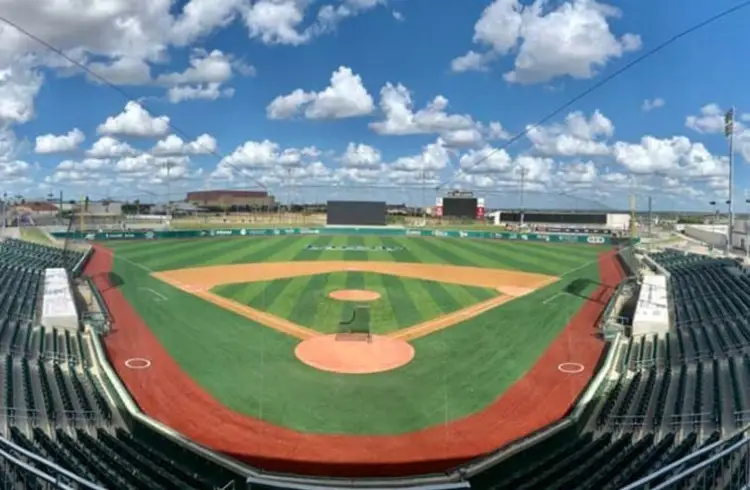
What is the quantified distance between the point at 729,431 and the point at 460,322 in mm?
14724

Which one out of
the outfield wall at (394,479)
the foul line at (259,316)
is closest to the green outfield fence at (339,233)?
the foul line at (259,316)

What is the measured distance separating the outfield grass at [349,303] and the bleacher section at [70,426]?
951 centimetres

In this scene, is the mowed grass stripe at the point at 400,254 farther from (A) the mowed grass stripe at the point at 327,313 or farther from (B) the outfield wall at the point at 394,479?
(B) the outfield wall at the point at 394,479

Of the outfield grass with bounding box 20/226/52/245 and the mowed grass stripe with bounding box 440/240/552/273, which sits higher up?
the outfield grass with bounding box 20/226/52/245

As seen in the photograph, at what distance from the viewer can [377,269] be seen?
42469 millimetres

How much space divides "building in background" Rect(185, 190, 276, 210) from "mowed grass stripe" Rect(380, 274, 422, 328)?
257 ft

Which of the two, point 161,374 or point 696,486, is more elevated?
point 696,486

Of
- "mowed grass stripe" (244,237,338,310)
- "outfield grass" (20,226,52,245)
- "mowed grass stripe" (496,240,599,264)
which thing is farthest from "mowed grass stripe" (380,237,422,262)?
"outfield grass" (20,226,52,245)

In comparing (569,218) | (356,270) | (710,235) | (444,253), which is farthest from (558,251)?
(569,218)

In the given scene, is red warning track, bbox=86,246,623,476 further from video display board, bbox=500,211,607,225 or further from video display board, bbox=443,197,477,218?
video display board, bbox=443,197,477,218

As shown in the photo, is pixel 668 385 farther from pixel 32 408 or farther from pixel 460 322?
pixel 32 408

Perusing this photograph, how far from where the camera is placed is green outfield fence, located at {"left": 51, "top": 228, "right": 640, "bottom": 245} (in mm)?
60578

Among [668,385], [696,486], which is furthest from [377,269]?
[696,486]

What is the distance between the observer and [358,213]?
74125mm
